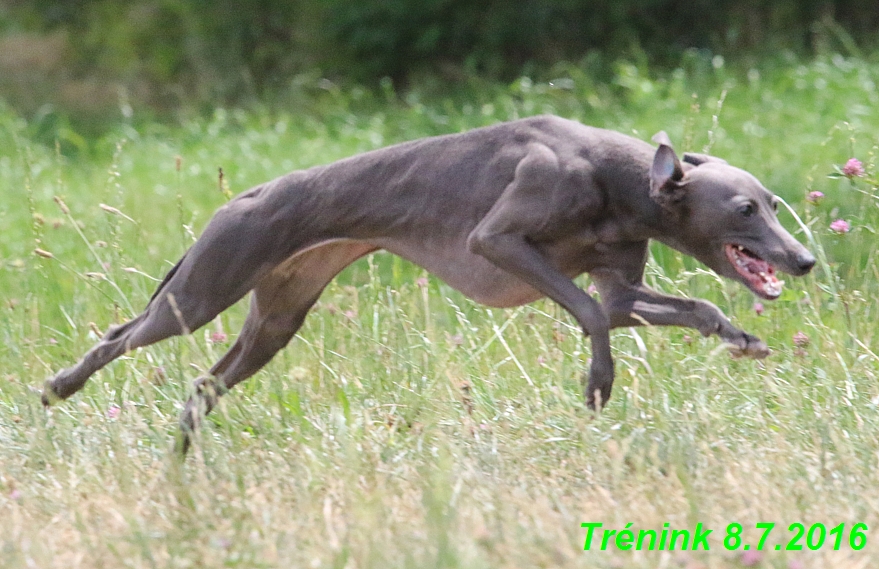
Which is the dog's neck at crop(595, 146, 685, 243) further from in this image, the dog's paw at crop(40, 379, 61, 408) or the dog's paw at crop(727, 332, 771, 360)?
the dog's paw at crop(40, 379, 61, 408)

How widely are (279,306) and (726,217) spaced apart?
1.91 m

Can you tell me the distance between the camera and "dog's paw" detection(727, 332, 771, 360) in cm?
436

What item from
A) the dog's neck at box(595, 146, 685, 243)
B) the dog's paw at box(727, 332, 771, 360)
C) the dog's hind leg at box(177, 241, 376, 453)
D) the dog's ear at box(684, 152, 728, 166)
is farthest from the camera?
the dog's hind leg at box(177, 241, 376, 453)

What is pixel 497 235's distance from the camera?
190 inches

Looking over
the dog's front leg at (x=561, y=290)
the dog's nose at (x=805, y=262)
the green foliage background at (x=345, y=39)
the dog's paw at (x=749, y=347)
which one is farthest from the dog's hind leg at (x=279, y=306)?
the green foliage background at (x=345, y=39)

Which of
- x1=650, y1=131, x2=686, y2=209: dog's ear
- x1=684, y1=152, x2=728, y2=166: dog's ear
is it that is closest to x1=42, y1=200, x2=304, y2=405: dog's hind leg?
x1=650, y1=131, x2=686, y2=209: dog's ear

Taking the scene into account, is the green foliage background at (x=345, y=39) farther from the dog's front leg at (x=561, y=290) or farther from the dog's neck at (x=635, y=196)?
the dog's front leg at (x=561, y=290)

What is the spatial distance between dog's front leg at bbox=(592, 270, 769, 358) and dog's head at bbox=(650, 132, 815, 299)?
20cm

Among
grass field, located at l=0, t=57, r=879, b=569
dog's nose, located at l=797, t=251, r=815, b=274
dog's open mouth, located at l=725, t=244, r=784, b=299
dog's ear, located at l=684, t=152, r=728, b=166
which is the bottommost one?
grass field, located at l=0, t=57, r=879, b=569

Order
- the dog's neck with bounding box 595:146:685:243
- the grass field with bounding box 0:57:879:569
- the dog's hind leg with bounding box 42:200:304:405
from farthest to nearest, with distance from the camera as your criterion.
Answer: the dog's hind leg with bounding box 42:200:304:405 → the dog's neck with bounding box 595:146:685:243 → the grass field with bounding box 0:57:879:569

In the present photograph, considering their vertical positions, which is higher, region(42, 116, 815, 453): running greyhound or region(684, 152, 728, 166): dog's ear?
region(684, 152, 728, 166): dog's ear

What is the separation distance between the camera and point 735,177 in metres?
4.69

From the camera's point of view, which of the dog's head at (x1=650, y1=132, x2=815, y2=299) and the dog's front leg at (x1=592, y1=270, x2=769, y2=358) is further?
the dog's head at (x1=650, y1=132, x2=815, y2=299)

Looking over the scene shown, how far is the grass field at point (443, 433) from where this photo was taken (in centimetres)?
381
